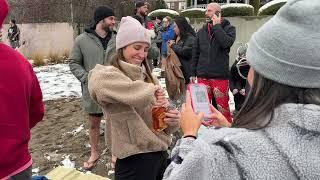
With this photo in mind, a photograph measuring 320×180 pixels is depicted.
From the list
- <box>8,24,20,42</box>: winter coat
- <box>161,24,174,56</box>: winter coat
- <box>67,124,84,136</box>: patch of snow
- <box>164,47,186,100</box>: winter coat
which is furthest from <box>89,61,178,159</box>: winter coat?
<box>8,24,20,42</box>: winter coat

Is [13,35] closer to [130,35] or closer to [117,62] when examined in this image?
[130,35]

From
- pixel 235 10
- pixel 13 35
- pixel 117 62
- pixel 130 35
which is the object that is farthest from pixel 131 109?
pixel 13 35

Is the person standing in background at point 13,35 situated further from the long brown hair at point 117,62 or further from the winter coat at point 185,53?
the long brown hair at point 117,62

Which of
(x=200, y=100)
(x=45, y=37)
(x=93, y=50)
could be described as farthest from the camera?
(x=45, y=37)

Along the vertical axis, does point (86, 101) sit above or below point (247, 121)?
below

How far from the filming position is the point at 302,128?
4.12 ft

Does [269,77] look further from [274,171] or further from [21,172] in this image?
[21,172]

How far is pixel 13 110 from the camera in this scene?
95.4 inches

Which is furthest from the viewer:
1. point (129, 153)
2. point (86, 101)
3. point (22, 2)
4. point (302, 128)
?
point (22, 2)

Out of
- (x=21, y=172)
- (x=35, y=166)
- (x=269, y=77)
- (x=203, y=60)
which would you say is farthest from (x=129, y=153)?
(x=203, y=60)

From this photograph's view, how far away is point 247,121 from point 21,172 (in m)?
1.63

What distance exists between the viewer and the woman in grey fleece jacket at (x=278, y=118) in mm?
1259

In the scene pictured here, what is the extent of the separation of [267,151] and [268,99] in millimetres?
172

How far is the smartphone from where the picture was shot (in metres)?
2.00
